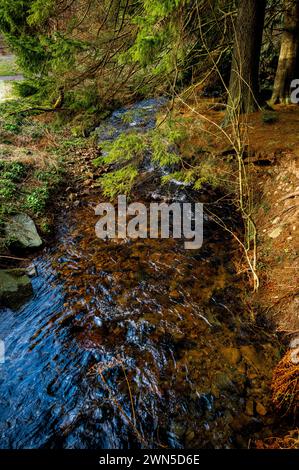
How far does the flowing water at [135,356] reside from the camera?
278cm

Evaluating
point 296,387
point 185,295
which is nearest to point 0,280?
point 185,295

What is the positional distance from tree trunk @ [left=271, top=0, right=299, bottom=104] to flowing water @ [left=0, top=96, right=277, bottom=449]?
4.66 meters

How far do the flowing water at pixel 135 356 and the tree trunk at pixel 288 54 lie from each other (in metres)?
4.66

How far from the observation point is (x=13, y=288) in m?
4.26

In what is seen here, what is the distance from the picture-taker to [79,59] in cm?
597

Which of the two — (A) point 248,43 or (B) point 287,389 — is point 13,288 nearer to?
(B) point 287,389

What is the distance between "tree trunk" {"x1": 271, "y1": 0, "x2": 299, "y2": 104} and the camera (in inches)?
257

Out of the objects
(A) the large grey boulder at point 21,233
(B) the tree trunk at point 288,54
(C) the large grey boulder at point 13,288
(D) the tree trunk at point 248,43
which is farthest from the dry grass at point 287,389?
(B) the tree trunk at point 288,54

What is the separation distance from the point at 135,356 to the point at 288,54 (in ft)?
24.3

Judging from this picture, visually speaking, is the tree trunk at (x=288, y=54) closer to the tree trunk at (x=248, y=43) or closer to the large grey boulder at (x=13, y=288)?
the tree trunk at (x=248, y=43)

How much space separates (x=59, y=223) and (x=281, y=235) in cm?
415

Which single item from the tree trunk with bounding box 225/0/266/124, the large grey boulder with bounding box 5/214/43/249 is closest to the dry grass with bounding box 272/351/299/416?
the large grey boulder with bounding box 5/214/43/249

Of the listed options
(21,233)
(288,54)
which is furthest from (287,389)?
(288,54)

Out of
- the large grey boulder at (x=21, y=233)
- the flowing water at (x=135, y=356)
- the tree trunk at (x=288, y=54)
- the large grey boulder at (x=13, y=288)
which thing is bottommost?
the flowing water at (x=135, y=356)
